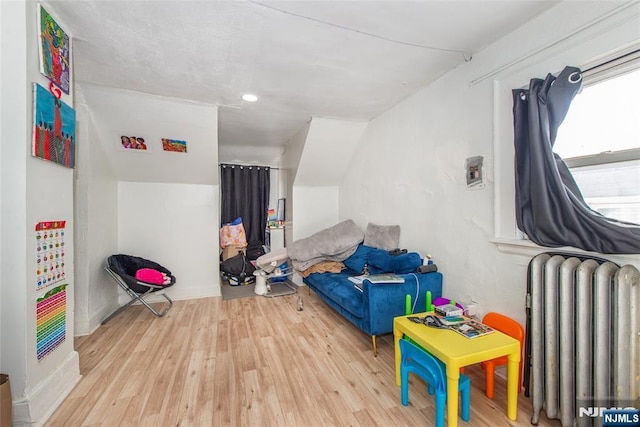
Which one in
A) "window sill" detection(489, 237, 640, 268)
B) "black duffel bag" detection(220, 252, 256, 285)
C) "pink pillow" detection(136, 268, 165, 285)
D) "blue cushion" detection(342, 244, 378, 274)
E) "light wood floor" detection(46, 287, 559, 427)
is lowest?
"light wood floor" detection(46, 287, 559, 427)

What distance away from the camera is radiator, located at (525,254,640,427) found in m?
1.16

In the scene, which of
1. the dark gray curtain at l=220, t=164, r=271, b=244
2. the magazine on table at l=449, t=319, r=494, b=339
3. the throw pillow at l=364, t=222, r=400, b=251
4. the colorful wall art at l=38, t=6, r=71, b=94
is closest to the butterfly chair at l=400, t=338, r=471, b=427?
the magazine on table at l=449, t=319, r=494, b=339

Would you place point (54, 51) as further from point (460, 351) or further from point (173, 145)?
point (460, 351)

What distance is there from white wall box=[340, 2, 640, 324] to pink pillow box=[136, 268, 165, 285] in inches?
106

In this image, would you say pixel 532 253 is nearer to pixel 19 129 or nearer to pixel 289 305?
pixel 289 305

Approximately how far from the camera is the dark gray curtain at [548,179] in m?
1.33

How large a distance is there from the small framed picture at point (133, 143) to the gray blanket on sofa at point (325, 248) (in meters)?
2.11

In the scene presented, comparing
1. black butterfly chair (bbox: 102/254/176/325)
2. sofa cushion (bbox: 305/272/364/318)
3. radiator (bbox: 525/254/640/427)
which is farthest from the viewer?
black butterfly chair (bbox: 102/254/176/325)

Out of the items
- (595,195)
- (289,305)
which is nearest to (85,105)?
(289,305)

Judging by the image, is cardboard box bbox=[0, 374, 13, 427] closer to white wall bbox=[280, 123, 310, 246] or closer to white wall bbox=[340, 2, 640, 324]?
white wall bbox=[340, 2, 640, 324]

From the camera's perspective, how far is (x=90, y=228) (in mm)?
2629

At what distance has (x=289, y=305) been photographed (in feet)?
10.7

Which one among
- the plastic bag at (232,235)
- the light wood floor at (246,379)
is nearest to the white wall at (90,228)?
the light wood floor at (246,379)

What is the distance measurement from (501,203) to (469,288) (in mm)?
696
